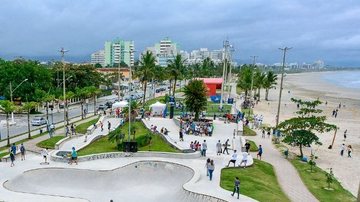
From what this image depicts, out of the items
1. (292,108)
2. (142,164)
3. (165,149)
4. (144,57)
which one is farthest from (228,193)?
(292,108)

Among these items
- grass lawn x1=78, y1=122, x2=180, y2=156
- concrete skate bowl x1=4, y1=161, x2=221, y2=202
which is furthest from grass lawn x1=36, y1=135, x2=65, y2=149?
concrete skate bowl x1=4, y1=161, x2=221, y2=202

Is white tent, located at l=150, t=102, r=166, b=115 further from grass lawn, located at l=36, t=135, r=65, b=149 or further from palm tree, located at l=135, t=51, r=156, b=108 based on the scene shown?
grass lawn, located at l=36, t=135, r=65, b=149

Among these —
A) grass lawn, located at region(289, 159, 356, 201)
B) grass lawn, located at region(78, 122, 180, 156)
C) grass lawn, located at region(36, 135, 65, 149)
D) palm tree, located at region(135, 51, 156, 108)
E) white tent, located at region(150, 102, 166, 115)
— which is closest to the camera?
grass lawn, located at region(289, 159, 356, 201)

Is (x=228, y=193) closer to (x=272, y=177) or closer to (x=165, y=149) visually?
(x=272, y=177)

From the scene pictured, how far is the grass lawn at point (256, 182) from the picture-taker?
20.1 metres

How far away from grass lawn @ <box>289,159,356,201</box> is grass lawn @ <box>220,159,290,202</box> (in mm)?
2156

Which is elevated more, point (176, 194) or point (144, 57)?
point (144, 57)

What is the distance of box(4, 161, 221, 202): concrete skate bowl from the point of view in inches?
822

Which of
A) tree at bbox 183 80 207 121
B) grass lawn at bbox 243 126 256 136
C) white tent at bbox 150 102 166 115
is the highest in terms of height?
tree at bbox 183 80 207 121

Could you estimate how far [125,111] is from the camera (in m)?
44.4

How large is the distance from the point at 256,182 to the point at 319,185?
512 cm

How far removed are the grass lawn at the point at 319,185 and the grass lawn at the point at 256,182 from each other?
7.07 feet

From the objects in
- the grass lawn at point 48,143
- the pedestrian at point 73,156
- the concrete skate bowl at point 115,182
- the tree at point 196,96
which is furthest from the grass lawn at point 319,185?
the grass lawn at point 48,143

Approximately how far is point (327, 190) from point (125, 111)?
26.1 metres
